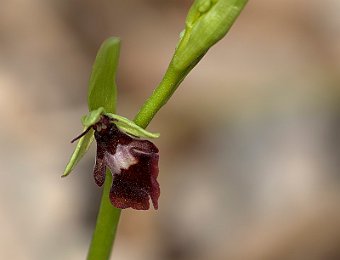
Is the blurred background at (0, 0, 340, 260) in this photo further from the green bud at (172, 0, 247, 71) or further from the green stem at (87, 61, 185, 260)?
the green bud at (172, 0, 247, 71)

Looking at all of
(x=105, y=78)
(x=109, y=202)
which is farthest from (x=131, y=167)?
(x=105, y=78)

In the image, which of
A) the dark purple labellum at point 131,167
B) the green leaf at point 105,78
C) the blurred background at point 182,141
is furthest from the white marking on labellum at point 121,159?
the blurred background at point 182,141

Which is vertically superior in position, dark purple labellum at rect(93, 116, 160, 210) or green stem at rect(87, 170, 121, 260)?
dark purple labellum at rect(93, 116, 160, 210)

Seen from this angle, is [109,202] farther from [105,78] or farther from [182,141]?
[182,141]

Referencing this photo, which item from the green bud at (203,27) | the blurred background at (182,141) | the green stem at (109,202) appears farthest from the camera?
the blurred background at (182,141)

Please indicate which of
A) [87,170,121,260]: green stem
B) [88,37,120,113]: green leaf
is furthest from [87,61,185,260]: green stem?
[88,37,120,113]: green leaf

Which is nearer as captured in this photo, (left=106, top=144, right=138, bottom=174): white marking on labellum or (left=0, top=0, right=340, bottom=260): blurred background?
(left=106, top=144, right=138, bottom=174): white marking on labellum

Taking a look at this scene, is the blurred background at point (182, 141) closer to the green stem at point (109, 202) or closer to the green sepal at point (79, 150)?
the green stem at point (109, 202)
